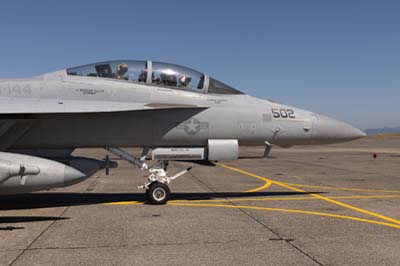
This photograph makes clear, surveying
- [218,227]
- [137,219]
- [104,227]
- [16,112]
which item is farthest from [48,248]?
[16,112]

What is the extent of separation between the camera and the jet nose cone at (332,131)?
408 inches

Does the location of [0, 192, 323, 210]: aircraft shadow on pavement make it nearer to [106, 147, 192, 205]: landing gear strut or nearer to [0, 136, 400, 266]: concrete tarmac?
[0, 136, 400, 266]: concrete tarmac

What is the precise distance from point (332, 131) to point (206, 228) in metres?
4.95

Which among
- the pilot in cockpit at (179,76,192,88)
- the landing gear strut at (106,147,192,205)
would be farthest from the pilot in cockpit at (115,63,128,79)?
the landing gear strut at (106,147,192,205)

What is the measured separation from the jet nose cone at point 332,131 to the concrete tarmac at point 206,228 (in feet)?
5.07

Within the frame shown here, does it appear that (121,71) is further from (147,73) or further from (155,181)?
(155,181)

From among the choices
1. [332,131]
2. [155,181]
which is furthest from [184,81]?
[332,131]

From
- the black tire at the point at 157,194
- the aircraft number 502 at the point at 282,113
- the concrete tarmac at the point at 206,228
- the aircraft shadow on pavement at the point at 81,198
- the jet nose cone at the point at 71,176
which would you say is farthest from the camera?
the aircraft number 502 at the point at 282,113

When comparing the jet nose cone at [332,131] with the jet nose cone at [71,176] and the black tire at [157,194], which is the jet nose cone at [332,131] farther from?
the jet nose cone at [71,176]

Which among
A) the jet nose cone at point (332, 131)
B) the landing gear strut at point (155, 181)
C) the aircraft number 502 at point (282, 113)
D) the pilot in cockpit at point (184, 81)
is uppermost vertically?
the pilot in cockpit at point (184, 81)

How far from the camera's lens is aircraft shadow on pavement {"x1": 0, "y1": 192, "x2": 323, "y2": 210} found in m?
10.0

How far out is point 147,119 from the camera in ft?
32.3

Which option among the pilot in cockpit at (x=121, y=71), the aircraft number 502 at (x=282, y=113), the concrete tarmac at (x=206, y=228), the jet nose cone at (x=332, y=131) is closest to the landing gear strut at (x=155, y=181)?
the concrete tarmac at (x=206, y=228)

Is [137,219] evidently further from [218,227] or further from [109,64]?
[109,64]
